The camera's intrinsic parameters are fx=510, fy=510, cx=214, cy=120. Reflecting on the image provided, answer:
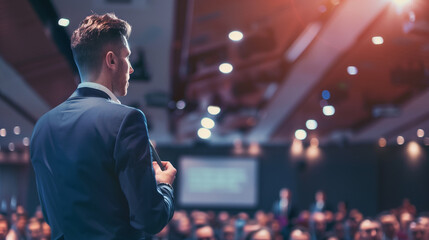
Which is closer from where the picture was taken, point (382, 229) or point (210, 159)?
point (382, 229)

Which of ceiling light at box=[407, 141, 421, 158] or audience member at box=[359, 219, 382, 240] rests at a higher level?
ceiling light at box=[407, 141, 421, 158]

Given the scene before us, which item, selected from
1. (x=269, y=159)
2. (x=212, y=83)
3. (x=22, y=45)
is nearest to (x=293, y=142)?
(x=269, y=159)

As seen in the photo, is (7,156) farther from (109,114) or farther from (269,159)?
(109,114)

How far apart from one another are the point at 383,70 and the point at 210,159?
396 inches

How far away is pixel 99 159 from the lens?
1.11 metres

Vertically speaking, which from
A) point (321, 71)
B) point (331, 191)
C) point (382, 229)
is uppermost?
point (321, 71)

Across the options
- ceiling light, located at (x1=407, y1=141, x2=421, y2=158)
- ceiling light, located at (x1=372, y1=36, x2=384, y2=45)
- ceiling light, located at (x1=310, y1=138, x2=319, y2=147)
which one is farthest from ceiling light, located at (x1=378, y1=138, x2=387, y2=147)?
ceiling light, located at (x1=372, y1=36, x2=384, y2=45)

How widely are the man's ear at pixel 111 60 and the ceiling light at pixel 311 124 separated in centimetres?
1217

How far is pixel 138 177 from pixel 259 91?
9.03 m

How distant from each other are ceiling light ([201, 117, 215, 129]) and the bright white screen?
336 centimetres

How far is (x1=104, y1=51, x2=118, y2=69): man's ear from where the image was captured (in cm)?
121

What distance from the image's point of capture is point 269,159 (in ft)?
57.5

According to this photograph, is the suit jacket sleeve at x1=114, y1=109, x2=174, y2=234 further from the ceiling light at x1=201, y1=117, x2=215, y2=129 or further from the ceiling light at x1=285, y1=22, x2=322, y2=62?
the ceiling light at x1=201, y1=117, x2=215, y2=129

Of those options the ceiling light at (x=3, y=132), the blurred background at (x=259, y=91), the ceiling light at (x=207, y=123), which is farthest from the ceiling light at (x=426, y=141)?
the ceiling light at (x=3, y=132)
